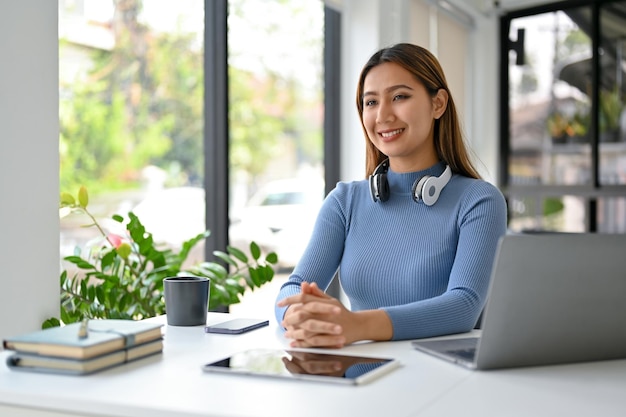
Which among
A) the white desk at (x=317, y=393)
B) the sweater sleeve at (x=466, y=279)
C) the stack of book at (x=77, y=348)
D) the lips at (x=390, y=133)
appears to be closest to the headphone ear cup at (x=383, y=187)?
the lips at (x=390, y=133)

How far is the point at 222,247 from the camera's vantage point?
3.28m

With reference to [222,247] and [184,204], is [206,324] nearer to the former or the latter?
[222,247]

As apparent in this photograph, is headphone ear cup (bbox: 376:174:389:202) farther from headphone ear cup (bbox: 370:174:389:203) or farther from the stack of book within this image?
the stack of book

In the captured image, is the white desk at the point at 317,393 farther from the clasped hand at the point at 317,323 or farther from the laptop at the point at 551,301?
the clasped hand at the point at 317,323

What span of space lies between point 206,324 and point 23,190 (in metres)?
0.64

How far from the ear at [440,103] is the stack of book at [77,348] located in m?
1.07

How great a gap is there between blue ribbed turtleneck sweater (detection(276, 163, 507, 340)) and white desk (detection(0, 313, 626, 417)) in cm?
45

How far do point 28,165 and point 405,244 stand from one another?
0.96 metres

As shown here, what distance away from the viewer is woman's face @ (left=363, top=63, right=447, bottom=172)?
79.0 inches

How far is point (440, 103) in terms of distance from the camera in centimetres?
209

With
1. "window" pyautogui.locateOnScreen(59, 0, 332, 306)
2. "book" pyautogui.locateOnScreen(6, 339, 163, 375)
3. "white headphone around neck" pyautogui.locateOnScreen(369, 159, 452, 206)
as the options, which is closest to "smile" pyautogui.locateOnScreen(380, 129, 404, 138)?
"white headphone around neck" pyautogui.locateOnScreen(369, 159, 452, 206)

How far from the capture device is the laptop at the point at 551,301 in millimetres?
1211

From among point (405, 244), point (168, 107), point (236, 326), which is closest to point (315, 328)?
point (236, 326)

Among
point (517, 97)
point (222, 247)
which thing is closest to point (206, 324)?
point (222, 247)
